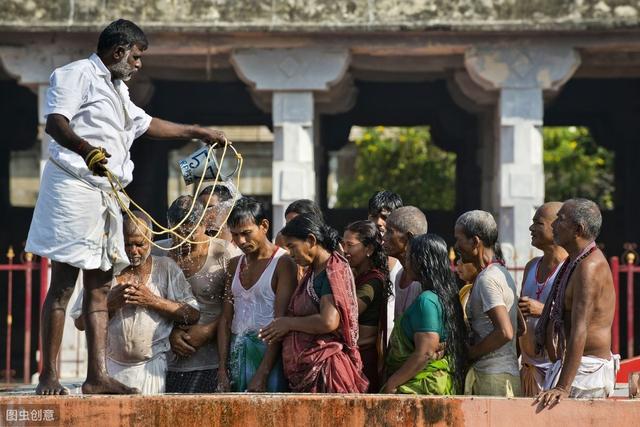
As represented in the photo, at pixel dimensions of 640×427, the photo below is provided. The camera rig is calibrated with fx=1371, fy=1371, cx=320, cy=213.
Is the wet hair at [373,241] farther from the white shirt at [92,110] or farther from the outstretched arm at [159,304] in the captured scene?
the white shirt at [92,110]

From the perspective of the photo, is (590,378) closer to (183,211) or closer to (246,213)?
(246,213)

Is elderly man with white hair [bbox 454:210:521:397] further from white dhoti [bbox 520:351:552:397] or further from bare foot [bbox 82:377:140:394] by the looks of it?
bare foot [bbox 82:377:140:394]

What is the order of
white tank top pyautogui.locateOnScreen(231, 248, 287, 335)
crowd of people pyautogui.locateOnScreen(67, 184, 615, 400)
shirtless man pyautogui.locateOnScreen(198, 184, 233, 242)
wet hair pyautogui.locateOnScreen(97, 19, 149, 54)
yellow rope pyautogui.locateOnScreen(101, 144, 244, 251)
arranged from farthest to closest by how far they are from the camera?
shirtless man pyautogui.locateOnScreen(198, 184, 233, 242) → white tank top pyautogui.locateOnScreen(231, 248, 287, 335) → crowd of people pyautogui.locateOnScreen(67, 184, 615, 400) → wet hair pyautogui.locateOnScreen(97, 19, 149, 54) → yellow rope pyautogui.locateOnScreen(101, 144, 244, 251)

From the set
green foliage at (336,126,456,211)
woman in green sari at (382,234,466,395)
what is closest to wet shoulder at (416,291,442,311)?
woman in green sari at (382,234,466,395)

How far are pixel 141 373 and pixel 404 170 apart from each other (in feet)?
56.5

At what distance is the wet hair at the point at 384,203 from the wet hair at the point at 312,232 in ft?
4.38

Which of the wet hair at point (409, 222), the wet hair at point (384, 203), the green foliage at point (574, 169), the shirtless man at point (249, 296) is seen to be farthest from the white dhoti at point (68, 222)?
the green foliage at point (574, 169)

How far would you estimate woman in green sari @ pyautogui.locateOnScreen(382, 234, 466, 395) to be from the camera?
6590mm

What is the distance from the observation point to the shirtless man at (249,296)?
7.09 m

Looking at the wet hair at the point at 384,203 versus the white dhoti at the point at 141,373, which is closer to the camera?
the white dhoti at the point at 141,373

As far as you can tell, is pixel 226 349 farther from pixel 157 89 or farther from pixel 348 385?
pixel 157 89

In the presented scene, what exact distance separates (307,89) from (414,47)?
1.05 meters

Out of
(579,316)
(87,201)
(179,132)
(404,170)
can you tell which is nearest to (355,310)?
(579,316)

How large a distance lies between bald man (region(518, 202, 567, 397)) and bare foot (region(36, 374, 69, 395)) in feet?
7.97
